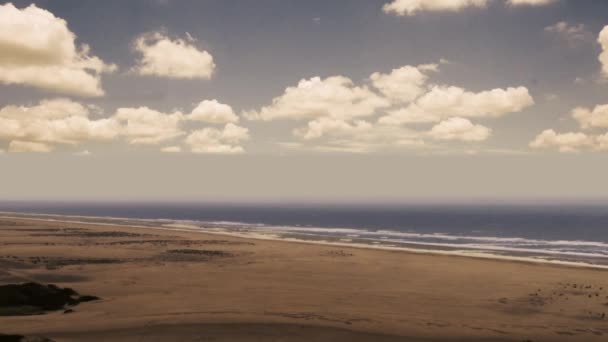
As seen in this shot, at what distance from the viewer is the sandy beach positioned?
17.9 m

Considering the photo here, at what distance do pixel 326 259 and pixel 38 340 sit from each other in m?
32.8

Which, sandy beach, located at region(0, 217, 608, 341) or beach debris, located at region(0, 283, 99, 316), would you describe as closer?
sandy beach, located at region(0, 217, 608, 341)

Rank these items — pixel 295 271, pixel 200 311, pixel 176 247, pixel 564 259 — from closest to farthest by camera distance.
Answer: pixel 200 311
pixel 295 271
pixel 564 259
pixel 176 247

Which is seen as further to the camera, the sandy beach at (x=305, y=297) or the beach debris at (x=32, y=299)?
the beach debris at (x=32, y=299)

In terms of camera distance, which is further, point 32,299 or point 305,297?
point 305,297

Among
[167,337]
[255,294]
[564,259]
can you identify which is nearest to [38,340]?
[167,337]

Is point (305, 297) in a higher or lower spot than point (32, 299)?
lower

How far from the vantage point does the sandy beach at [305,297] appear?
17.9 m

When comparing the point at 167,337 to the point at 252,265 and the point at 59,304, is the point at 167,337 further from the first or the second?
the point at 252,265

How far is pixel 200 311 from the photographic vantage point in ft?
68.8

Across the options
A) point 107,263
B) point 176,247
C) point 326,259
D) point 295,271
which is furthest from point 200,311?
point 176,247

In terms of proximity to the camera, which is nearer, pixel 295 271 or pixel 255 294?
pixel 255 294

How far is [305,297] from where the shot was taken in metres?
25.5

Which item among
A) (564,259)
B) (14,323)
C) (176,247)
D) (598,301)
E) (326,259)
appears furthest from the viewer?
(176,247)
